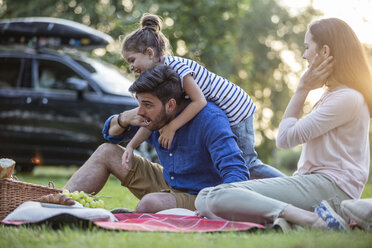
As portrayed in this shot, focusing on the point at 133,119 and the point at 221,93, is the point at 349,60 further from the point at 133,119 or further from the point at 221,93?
the point at 133,119

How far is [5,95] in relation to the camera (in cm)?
858

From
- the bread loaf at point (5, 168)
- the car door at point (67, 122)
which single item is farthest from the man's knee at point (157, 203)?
the car door at point (67, 122)

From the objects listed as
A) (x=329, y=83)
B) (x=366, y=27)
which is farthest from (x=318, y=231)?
(x=366, y=27)

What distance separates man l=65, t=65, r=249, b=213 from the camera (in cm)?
371

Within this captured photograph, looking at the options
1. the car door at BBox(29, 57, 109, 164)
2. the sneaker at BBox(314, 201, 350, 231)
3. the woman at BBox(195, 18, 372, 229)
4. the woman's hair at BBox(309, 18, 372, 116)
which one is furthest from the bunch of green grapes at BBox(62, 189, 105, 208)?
the car door at BBox(29, 57, 109, 164)

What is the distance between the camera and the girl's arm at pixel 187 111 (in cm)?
387

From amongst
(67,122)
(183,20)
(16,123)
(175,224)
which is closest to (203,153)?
(175,224)

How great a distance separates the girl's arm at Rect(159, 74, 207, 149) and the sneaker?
1106mm

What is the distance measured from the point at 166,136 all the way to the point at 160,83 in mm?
372

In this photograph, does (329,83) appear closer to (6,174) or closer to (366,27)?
(6,174)

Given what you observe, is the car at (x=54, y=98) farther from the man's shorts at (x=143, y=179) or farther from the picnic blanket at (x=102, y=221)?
the picnic blanket at (x=102, y=221)

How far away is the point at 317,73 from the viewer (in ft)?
11.5

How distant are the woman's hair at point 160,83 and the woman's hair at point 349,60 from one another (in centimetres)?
108

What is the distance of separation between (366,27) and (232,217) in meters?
12.2
